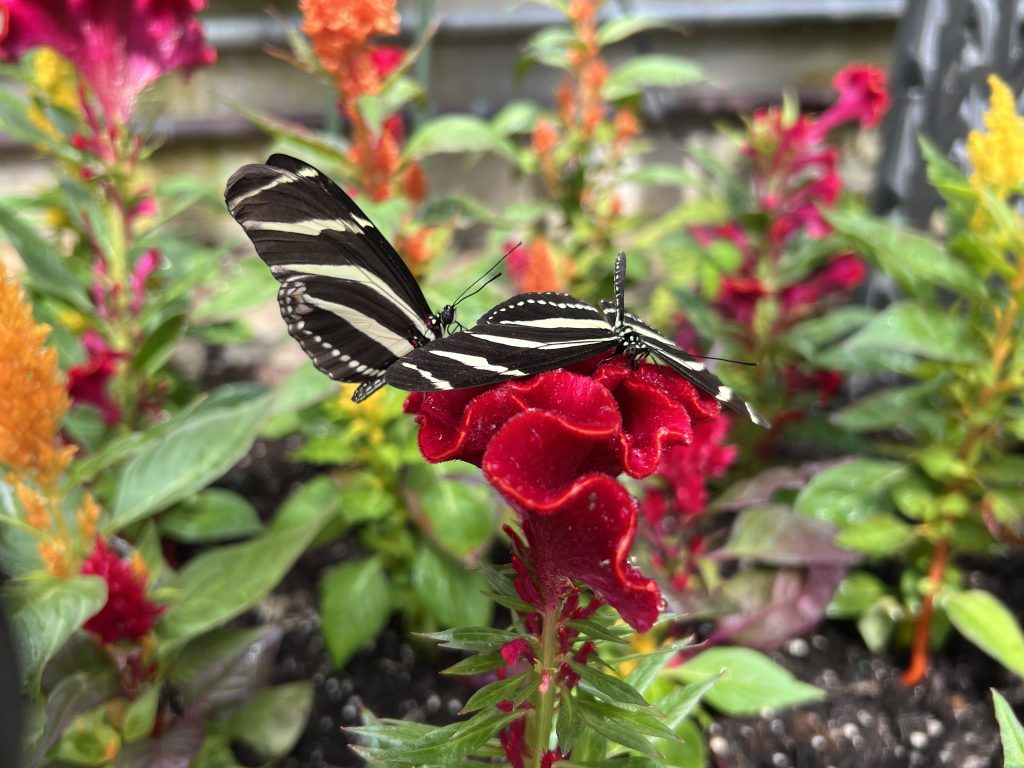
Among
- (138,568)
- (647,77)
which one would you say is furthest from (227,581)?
(647,77)

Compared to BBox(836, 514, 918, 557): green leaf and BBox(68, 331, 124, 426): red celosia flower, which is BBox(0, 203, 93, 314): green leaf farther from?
BBox(836, 514, 918, 557): green leaf

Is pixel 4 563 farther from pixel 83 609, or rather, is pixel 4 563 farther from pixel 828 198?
pixel 828 198

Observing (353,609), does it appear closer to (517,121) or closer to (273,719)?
(273,719)

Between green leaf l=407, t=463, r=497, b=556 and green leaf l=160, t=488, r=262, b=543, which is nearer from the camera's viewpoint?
green leaf l=407, t=463, r=497, b=556

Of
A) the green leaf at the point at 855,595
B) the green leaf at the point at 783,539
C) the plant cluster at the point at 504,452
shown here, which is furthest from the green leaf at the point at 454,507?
the green leaf at the point at 855,595

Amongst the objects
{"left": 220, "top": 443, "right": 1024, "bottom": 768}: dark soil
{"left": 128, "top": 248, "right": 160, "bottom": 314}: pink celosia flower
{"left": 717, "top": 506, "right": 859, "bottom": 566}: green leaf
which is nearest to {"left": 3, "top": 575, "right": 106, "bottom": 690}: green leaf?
{"left": 220, "top": 443, "right": 1024, "bottom": 768}: dark soil

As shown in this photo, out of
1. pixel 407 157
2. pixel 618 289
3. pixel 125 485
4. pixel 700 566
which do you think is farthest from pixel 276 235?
pixel 700 566
